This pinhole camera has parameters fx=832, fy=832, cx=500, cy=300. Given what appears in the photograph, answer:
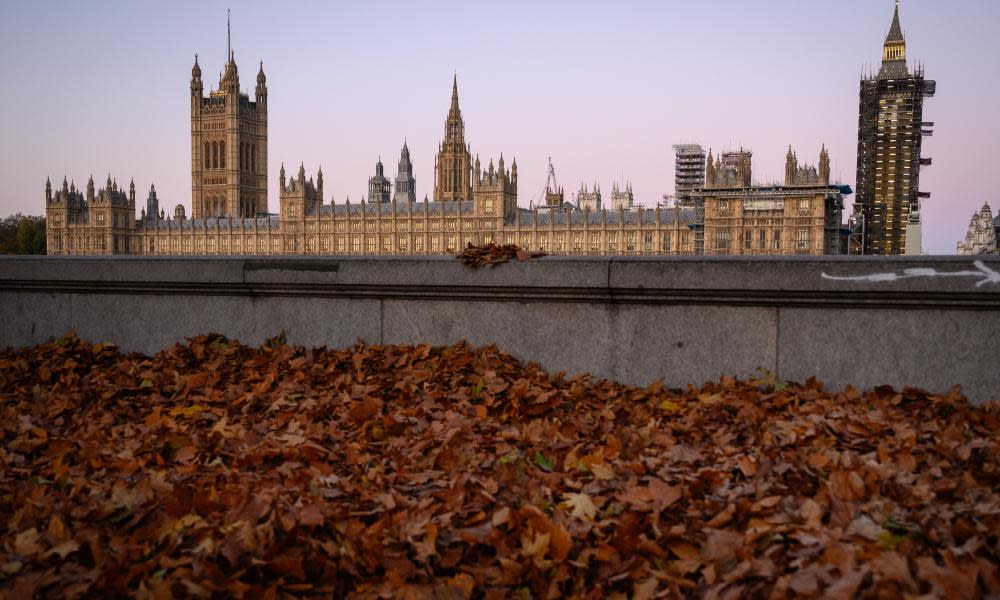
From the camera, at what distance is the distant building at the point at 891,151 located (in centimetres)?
10775

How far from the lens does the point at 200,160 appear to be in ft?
428

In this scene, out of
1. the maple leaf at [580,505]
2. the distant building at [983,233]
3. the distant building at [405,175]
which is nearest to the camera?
the maple leaf at [580,505]

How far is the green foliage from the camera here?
355 feet

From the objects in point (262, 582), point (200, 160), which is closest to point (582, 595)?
point (262, 582)

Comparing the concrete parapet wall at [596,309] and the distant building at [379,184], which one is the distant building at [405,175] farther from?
the concrete parapet wall at [596,309]

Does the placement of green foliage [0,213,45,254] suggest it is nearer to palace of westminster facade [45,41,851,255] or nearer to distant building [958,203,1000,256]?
palace of westminster facade [45,41,851,255]

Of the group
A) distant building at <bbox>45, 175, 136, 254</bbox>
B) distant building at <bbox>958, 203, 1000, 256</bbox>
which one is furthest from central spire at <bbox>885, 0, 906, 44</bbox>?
distant building at <bbox>45, 175, 136, 254</bbox>

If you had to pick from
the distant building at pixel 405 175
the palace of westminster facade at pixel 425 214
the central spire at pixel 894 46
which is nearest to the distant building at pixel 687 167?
the palace of westminster facade at pixel 425 214

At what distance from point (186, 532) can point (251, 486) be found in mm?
525

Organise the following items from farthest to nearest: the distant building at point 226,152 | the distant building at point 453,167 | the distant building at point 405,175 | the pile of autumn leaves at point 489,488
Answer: the distant building at point 405,175 → the distant building at point 226,152 → the distant building at point 453,167 → the pile of autumn leaves at point 489,488

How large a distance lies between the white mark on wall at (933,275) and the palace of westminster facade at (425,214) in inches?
2512

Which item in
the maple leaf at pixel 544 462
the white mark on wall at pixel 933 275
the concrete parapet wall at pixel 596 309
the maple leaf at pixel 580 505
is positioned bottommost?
the maple leaf at pixel 580 505

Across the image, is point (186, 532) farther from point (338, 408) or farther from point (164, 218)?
point (164, 218)

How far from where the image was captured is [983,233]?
106 meters
